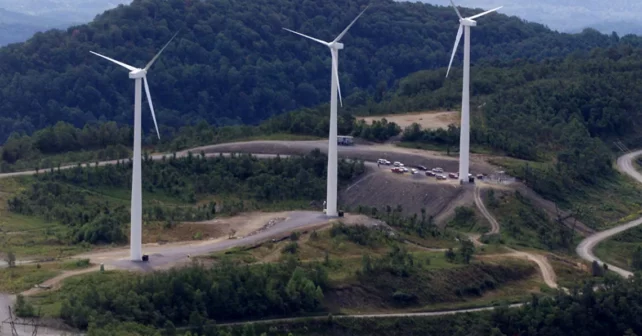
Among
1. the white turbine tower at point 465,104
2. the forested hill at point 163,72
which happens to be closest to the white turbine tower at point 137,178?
the white turbine tower at point 465,104

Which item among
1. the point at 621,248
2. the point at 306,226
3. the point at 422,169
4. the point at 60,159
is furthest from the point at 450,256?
the point at 60,159

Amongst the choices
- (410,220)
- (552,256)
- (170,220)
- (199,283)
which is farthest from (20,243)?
(552,256)

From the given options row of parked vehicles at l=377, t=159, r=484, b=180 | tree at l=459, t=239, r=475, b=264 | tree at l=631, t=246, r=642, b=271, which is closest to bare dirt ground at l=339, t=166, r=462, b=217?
row of parked vehicles at l=377, t=159, r=484, b=180

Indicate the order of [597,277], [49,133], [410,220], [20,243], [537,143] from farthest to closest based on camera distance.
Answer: [537,143] < [49,133] < [410,220] < [597,277] < [20,243]

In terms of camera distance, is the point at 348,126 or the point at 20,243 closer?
the point at 20,243

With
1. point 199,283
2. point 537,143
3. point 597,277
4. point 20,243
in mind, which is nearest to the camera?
point 199,283

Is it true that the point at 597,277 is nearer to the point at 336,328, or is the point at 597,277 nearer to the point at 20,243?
the point at 336,328

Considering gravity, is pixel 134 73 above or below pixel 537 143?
above
